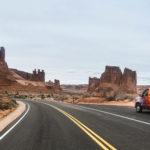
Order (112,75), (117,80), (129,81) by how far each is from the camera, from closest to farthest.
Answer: (129,81) < (117,80) < (112,75)

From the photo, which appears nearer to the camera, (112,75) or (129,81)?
(129,81)

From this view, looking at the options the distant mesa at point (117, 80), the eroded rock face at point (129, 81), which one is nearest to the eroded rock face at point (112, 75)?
the distant mesa at point (117, 80)

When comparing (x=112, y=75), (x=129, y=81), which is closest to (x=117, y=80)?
(x=112, y=75)

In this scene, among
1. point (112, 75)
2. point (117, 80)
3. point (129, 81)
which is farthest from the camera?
point (112, 75)

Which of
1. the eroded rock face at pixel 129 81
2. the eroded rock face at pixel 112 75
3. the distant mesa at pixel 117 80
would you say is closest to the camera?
the eroded rock face at pixel 129 81

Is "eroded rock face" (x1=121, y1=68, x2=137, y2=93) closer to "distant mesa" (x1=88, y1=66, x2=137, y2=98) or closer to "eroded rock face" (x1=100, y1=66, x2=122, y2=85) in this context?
"distant mesa" (x1=88, y1=66, x2=137, y2=98)

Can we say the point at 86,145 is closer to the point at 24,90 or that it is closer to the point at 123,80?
the point at 123,80

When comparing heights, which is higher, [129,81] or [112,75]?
[112,75]

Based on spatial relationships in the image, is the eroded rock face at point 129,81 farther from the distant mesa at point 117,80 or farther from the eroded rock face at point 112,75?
the eroded rock face at point 112,75

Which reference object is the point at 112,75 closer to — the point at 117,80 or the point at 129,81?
the point at 117,80

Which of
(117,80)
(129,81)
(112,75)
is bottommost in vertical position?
(129,81)

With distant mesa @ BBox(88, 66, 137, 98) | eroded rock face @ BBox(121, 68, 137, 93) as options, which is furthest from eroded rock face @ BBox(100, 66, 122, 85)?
eroded rock face @ BBox(121, 68, 137, 93)

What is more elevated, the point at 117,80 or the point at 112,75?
the point at 112,75

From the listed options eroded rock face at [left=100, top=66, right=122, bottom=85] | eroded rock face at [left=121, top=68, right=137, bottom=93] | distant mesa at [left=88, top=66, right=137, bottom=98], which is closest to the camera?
eroded rock face at [left=121, top=68, right=137, bottom=93]
